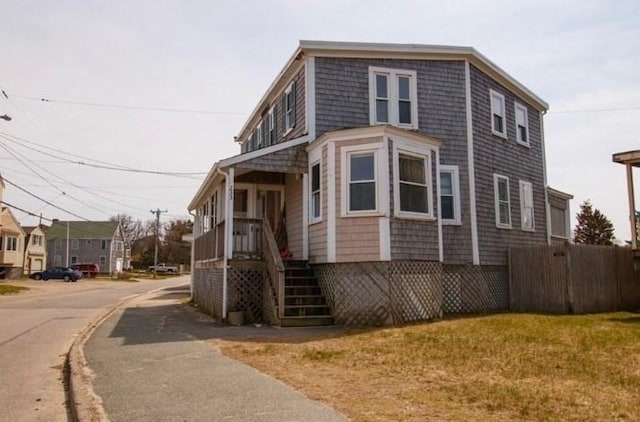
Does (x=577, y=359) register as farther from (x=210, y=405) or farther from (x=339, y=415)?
(x=210, y=405)

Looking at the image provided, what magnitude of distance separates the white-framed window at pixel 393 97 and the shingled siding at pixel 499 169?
2.19 metres

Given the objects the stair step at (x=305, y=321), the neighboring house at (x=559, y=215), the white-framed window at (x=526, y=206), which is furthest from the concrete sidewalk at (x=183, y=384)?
the neighboring house at (x=559, y=215)

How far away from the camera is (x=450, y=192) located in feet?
53.2

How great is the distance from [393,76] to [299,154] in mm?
3850

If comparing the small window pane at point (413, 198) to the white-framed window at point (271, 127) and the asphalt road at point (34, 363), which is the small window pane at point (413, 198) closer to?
the white-framed window at point (271, 127)

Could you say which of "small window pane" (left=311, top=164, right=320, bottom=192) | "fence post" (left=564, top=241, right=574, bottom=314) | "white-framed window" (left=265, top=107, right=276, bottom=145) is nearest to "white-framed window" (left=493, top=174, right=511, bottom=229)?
"fence post" (left=564, top=241, right=574, bottom=314)

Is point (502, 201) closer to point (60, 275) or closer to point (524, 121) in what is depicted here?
point (524, 121)

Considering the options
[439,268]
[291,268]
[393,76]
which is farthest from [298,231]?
[393,76]

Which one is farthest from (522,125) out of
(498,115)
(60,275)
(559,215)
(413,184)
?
(60,275)

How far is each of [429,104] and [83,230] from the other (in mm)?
74236

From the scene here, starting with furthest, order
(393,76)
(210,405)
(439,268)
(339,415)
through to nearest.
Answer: (393,76)
(439,268)
(210,405)
(339,415)

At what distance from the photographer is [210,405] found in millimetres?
5629

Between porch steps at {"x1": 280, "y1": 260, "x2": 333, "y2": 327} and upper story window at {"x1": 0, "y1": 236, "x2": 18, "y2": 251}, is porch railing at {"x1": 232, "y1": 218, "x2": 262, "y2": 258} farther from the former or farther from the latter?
upper story window at {"x1": 0, "y1": 236, "x2": 18, "y2": 251}

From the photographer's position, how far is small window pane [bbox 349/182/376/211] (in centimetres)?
1309
